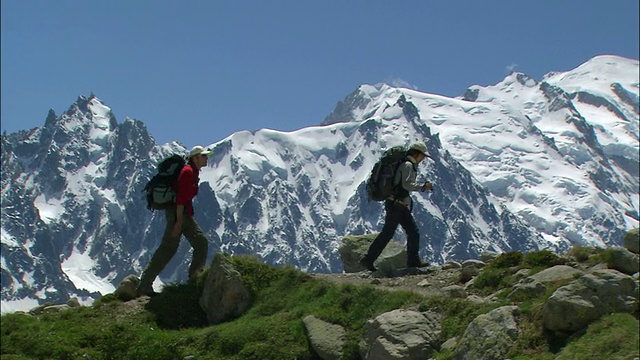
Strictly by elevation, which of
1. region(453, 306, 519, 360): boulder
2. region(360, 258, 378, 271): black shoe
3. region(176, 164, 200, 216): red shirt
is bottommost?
region(453, 306, 519, 360): boulder

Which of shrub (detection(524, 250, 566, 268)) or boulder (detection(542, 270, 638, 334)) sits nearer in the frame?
boulder (detection(542, 270, 638, 334))

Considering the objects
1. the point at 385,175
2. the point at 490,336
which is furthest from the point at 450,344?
the point at 385,175

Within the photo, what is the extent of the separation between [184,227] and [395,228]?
5.08 meters

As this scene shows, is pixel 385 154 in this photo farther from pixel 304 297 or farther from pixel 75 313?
pixel 75 313

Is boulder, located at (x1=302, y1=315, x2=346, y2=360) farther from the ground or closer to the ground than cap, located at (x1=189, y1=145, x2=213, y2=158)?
closer to the ground

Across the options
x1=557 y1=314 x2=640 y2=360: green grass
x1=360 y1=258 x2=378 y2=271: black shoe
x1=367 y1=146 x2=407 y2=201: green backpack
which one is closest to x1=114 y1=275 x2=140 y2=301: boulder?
x1=360 y1=258 x2=378 y2=271: black shoe

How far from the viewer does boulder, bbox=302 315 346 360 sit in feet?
51.4

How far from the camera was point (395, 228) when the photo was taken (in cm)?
2102

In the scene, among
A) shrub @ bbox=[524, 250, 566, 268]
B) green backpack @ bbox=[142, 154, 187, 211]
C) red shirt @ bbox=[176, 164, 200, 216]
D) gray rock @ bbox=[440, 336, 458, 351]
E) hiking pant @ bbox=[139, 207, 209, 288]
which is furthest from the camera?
hiking pant @ bbox=[139, 207, 209, 288]

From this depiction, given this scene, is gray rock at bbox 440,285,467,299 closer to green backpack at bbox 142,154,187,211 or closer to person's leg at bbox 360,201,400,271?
person's leg at bbox 360,201,400,271

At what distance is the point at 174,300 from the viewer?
65.4 ft

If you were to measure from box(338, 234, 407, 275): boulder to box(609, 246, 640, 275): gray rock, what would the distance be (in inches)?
253

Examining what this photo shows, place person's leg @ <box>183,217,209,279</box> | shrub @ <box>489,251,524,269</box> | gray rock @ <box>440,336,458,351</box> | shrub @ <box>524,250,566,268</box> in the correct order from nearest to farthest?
1. gray rock @ <box>440,336,458,351</box>
2. shrub @ <box>524,250,566,268</box>
3. shrub @ <box>489,251,524,269</box>
4. person's leg @ <box>183,217,209,279</box>

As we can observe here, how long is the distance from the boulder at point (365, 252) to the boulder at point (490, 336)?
7.51 m
